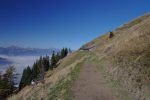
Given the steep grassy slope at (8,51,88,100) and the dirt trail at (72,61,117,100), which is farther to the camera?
the steep grassy slope at (8,51,88,100)

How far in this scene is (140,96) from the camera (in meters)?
16.4

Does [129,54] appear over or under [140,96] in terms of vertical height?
over

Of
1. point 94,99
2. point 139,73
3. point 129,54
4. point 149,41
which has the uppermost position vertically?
point 149,41

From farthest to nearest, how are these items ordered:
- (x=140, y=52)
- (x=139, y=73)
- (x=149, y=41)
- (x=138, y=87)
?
(x=149, y=41) < (x=140, y=52) < (x=139, y=73) < (x=138, y=87)

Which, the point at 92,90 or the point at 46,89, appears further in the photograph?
the point at 46,89

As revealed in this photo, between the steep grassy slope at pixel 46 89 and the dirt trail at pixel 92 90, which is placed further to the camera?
the steep grassy slope at pixel 46 89

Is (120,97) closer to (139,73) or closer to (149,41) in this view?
(139,73)

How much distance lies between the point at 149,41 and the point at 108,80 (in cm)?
1284

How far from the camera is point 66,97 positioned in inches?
639

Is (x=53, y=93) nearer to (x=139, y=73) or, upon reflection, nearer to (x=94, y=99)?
(x=94, y=99)

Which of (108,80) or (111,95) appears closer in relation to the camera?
(111,95)

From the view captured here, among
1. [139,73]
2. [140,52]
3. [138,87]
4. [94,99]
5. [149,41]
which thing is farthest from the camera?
[149,41]

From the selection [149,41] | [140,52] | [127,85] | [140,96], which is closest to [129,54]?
[140,52]

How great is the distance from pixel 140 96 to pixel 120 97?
1.74 meters
